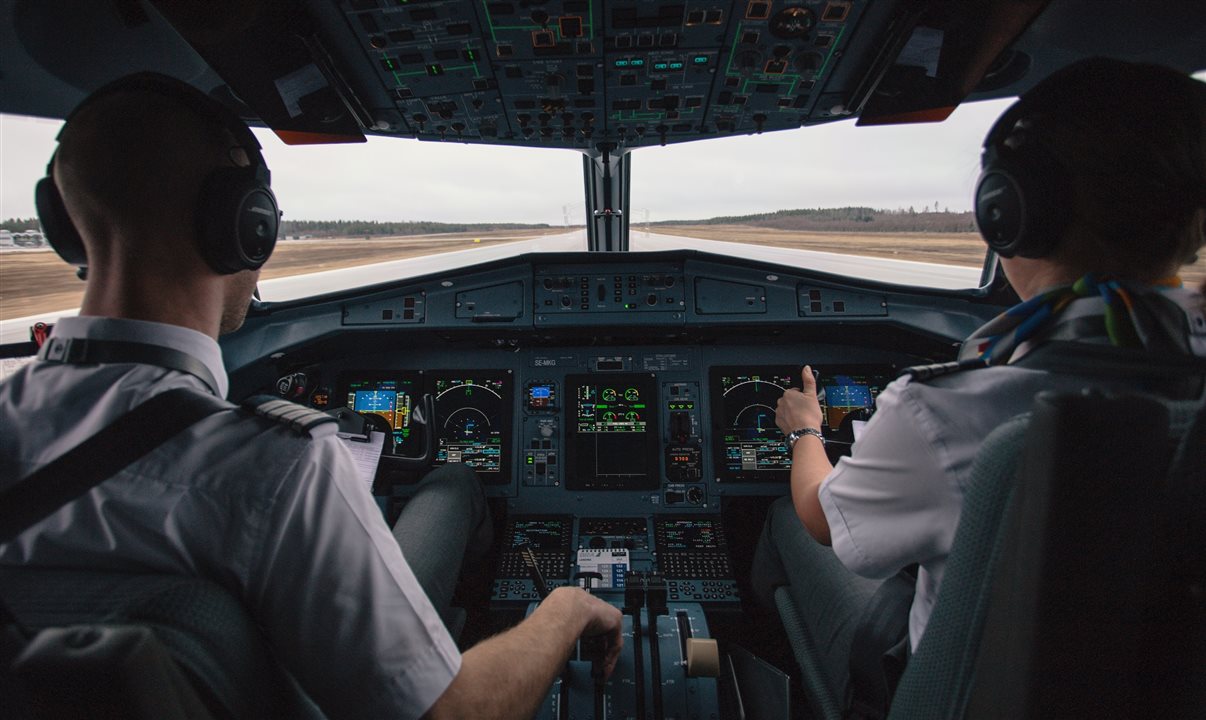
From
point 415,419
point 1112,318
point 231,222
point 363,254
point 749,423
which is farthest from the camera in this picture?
point 363,254

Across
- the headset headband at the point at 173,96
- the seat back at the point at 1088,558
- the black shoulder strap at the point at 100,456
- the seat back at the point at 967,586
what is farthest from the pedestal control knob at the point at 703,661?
the headset headband at the point at 173,96

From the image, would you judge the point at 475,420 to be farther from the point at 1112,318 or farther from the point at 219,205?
the point at 1112,318

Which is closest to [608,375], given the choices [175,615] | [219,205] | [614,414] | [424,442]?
[614,414]

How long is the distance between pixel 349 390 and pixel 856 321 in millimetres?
2491

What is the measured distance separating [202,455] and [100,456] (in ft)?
0.33

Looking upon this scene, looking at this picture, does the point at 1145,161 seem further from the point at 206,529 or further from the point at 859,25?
the point at 206,529

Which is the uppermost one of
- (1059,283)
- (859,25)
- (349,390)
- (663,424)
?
(859,25)

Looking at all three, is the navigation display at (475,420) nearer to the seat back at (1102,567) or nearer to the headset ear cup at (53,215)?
the headset ear cup at (53,215)

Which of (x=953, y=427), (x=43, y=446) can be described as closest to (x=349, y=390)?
(x=43, y=446)

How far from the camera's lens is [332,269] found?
12.4 ft

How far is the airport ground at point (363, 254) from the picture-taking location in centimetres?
216

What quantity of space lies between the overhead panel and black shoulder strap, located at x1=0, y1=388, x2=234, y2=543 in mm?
1212

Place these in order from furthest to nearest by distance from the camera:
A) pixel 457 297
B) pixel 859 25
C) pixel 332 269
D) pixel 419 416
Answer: pixel 332 269 → pixel 457 297 → pixel 419 416 → pixel 859 25

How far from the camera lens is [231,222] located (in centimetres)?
89
